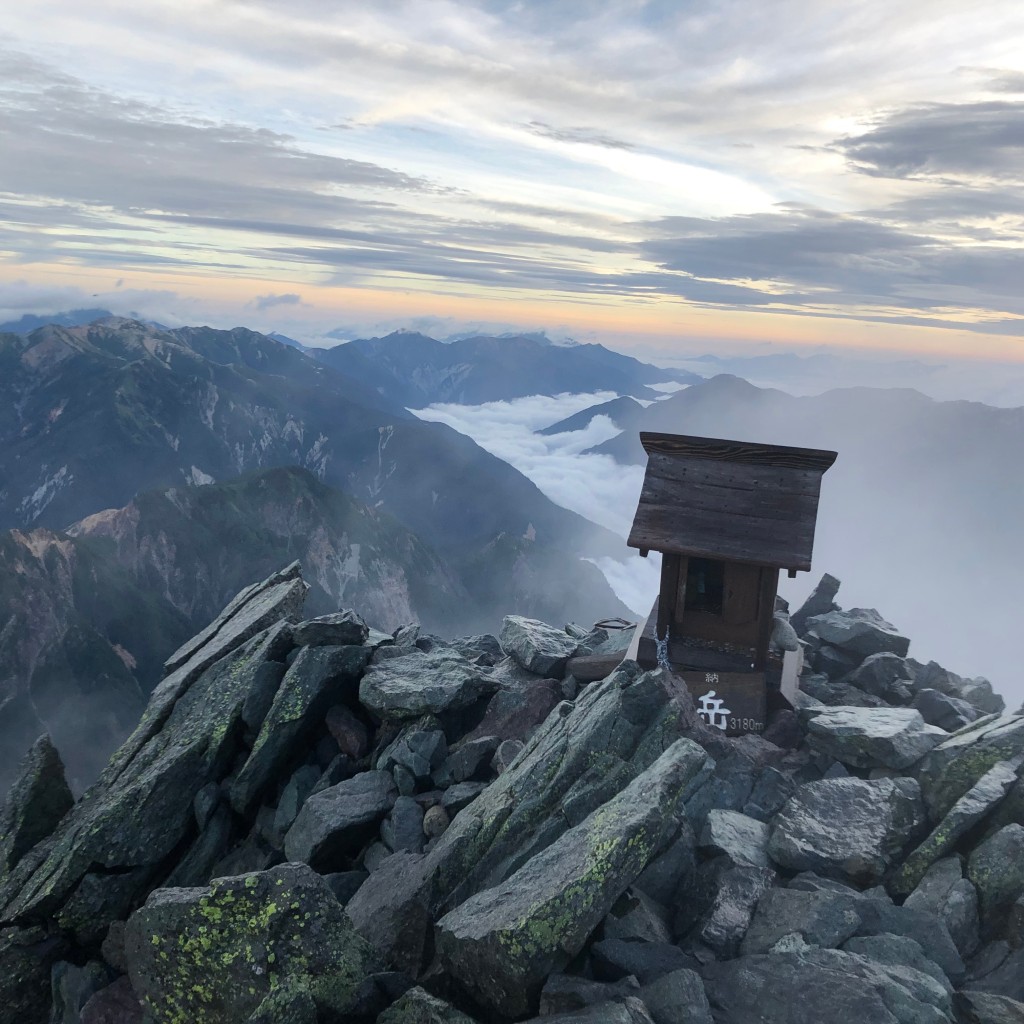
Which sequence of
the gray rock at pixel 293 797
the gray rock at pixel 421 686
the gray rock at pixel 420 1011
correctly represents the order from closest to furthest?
the gray rock at pixel 420 1011
the gray rock at pixel 293 797
the gray rock at pixel 421 686

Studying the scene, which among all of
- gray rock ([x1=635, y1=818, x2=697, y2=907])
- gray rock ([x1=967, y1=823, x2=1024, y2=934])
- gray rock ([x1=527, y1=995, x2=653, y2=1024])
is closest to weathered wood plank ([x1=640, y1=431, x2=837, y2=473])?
gray rock ([x1=967, y1=823, x2=1024, y2=934])

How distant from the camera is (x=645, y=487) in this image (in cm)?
1812

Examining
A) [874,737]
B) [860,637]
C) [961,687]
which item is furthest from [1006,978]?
[860,637]

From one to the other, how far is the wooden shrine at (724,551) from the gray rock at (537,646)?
10.8 ft

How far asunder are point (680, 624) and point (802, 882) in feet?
22.9

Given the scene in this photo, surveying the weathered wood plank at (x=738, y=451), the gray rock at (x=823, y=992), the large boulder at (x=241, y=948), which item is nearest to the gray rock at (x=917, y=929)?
the gray rock at (x=823, y=992)

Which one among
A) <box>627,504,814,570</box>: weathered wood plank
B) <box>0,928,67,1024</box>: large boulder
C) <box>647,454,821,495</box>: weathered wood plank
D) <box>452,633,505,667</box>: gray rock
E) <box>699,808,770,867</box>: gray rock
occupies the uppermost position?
<box>647,454,821,495</box>: weathered wood plank

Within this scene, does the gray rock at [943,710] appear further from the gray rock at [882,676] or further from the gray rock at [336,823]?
the gray rock at [336,823]

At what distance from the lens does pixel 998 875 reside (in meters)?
11.3

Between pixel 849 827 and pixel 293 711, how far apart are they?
1235cm

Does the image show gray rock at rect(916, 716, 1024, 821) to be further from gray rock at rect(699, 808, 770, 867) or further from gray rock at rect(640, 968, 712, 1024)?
gray rock at rect(640, 968, 712, 1024)

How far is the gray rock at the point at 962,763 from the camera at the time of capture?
13094 mm

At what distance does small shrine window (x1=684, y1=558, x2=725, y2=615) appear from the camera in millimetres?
18109

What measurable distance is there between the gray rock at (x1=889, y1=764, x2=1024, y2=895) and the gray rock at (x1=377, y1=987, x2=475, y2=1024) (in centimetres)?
701
